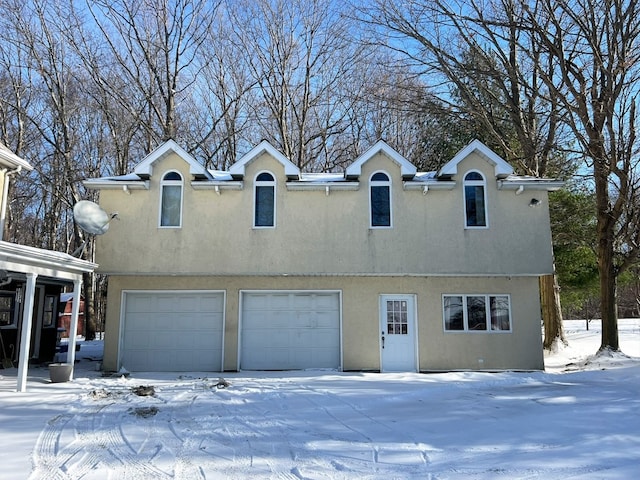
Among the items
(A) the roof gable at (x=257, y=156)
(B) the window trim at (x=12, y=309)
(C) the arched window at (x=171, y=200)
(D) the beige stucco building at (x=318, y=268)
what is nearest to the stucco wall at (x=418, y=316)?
(D) the beige stucco building at (x=318, y=268)

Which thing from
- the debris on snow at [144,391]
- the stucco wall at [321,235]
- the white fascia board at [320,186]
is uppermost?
the white fascia board at [320,186]

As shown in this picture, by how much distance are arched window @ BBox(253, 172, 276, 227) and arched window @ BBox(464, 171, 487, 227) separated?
535 cm

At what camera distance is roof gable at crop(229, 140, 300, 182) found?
13.0 meters

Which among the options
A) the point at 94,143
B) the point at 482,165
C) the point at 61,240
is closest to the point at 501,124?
the point at 482,165

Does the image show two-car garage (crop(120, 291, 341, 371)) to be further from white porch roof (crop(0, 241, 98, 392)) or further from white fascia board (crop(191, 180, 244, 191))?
white fascia board (crop(191, 180, 244, 191))

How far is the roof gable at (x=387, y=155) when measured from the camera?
1305 cm

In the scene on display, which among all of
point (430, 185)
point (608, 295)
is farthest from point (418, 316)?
point (608, 295)

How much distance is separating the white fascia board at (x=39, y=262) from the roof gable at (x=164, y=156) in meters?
2.95

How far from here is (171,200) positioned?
13.0 m

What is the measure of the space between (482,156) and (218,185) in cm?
739

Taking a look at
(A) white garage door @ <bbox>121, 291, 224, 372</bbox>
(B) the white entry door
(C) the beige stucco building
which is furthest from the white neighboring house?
(B) the white entry door

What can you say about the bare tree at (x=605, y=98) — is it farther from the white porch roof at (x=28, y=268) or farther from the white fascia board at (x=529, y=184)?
the white porch roof at (x=28, y=268)

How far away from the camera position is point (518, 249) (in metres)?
12.8

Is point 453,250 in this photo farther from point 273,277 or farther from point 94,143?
point 94,143
